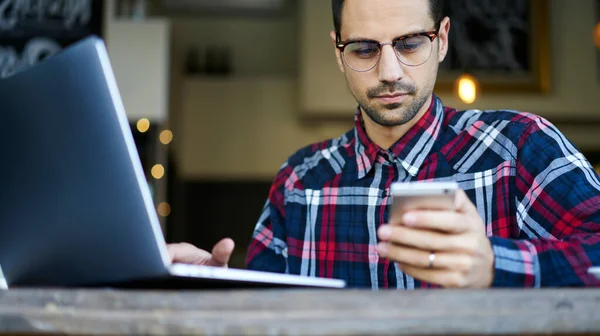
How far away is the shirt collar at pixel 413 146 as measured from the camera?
1189 mm

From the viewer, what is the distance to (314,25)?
13.3 feet

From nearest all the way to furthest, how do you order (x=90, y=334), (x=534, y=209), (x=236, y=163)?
(x=90, y=334)
(x=534, y=209)
(x=236, y=163)

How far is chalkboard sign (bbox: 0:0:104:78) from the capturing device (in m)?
2.99

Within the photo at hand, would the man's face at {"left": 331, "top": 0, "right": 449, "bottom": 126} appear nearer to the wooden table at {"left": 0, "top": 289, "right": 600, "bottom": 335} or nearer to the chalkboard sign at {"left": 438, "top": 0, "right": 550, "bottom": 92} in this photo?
the wooden table at {"left": 0, "top": 289, "right": 600, "bottom": 335}

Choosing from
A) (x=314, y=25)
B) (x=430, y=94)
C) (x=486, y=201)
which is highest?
(x=314, y=25)

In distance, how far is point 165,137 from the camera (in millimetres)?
3586

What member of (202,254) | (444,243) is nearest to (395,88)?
(202,254)

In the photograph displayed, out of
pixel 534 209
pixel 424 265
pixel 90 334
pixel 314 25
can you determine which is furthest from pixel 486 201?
pixel 314 25

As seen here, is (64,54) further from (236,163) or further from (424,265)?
(236,163)

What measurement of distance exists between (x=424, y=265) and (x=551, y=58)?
3.73 m

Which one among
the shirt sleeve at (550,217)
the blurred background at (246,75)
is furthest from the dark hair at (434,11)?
the blurred background at (246,75)

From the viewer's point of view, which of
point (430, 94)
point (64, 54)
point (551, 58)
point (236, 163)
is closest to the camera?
point (64, 54)

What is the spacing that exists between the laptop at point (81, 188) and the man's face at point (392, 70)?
510 millimetres

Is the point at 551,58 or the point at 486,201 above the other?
the point at 551,58
